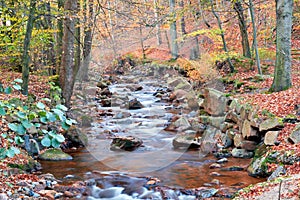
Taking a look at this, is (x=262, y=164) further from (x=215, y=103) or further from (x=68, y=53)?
(x=68, y=53)

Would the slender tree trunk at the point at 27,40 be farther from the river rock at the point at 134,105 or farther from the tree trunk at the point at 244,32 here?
the tree trunk at the point at 244,32

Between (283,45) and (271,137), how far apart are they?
3.39 metres

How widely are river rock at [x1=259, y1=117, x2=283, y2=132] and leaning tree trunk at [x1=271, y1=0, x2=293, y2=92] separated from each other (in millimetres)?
2191

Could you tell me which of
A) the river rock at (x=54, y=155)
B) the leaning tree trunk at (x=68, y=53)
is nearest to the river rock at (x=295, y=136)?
the river rock at (x=54, y=155)

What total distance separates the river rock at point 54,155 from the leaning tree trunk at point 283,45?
5853 mm

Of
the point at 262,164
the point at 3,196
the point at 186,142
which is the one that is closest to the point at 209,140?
the point at 186,142

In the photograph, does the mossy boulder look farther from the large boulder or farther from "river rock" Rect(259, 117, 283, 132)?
the large boulder

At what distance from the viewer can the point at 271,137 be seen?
22.3 feet

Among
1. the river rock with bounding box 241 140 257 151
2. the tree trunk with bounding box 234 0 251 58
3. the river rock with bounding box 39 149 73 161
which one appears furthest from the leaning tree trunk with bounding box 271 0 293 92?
the tree trunk with bounding box 234 0 251 58

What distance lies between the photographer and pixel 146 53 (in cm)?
2691

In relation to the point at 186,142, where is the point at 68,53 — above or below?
above

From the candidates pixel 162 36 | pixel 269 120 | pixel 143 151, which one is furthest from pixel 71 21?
pixel 162 36

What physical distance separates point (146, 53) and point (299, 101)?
20035 mm

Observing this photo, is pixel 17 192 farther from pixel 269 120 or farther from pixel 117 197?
pixel 269 120
